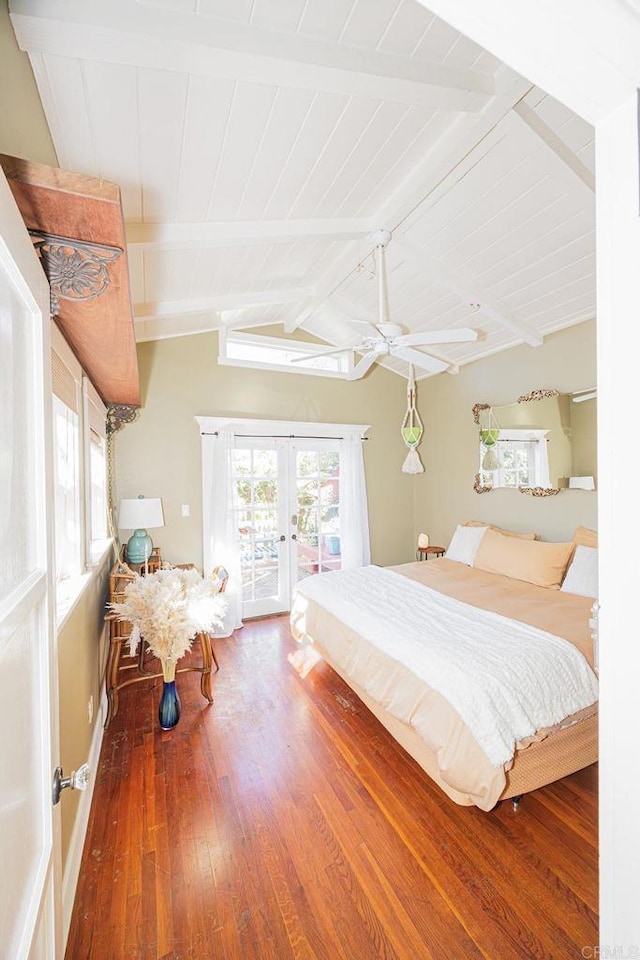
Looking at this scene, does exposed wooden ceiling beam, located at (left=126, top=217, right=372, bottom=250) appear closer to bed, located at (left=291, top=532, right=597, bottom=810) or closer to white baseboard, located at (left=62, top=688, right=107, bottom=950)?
bed, located at (left=291, top=532, right=597, bottom=810)

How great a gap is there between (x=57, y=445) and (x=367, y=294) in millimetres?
2799

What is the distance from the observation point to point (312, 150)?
180 centimetres

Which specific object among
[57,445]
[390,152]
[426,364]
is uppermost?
[390,152]

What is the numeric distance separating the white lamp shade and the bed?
1.43 meters

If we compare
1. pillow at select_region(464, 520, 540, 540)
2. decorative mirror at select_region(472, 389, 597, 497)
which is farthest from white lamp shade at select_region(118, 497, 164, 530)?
decorative mirror at select_region(472, 389, 597, 497)

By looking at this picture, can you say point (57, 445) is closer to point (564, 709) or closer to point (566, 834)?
point (564, 709)

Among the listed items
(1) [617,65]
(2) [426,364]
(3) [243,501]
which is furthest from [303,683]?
(1) [617,65]

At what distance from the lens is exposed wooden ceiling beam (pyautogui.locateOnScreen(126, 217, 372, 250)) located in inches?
A: 80.7

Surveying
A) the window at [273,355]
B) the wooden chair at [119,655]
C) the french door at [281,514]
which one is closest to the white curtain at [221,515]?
the french door at [281,514]

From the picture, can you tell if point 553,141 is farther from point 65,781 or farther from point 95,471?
point 95,471

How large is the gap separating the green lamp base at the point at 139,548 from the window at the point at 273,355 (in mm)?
1858

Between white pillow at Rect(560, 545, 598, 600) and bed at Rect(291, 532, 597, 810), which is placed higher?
white pillow at Rect(560, 545, 598, 600)

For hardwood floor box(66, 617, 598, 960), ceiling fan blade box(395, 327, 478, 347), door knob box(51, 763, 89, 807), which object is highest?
ceiling fan blade box(395, 327, 478, 347)

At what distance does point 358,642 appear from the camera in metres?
Result: 2.36
